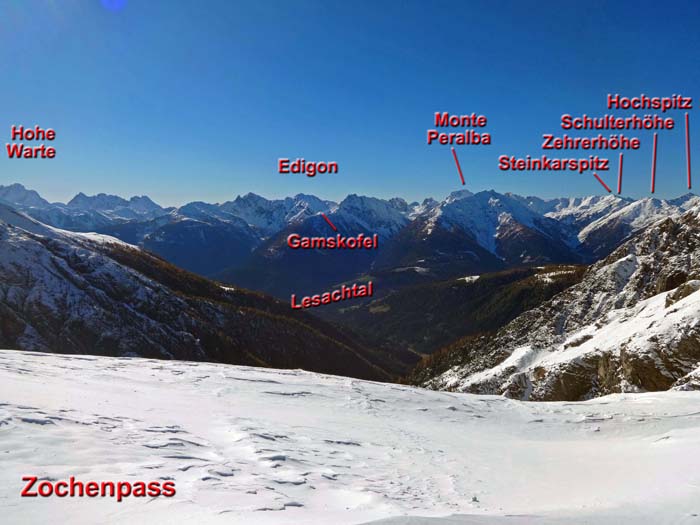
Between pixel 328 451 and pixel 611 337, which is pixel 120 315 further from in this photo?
pixel 328 451

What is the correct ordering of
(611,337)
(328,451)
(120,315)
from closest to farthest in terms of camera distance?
(328,451) → (611,337) → (120,315)

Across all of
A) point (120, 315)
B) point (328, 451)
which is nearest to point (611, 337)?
point (328, 451)

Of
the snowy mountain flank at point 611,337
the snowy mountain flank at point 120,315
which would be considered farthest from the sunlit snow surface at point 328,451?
the snowy mountain flank at point 120,315

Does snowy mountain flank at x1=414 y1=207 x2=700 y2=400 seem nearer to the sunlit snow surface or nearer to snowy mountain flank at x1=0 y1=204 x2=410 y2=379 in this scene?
the sunlit snow surface

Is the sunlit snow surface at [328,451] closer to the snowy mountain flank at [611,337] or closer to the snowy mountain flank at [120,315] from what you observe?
the snowy mountain flank at [611,337]

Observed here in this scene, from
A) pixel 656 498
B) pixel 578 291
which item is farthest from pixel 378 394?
pixel 578 291

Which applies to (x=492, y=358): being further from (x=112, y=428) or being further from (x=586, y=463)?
(x=112, y=428)

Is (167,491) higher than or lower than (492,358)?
higher
